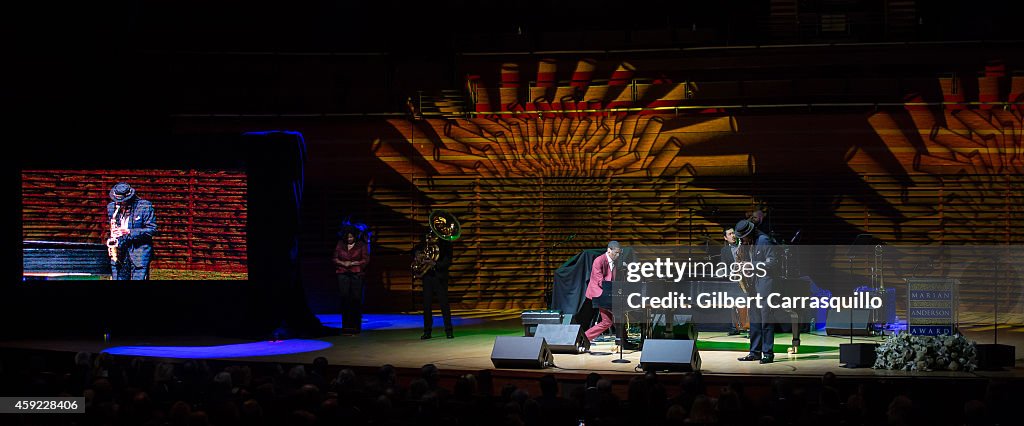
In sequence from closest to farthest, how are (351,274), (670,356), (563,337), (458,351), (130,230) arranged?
(670,356), (563,337), (458,351), (130,230), (351,274)

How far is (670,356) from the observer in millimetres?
10758

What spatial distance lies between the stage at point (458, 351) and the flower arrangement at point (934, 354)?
15 centimetres

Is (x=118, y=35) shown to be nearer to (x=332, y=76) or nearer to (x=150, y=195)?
(x=332, y=76)

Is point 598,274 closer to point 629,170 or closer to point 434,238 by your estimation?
point 434,238

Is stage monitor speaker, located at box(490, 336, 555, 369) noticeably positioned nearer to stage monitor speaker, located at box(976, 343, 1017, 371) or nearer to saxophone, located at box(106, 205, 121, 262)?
stage monitor speaker, located at box(976, 343, 1017, 371)

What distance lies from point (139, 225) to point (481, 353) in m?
4.71

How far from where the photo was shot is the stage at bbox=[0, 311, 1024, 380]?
10.9 metres

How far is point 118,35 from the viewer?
61.2 ft

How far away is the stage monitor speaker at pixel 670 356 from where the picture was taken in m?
10.6

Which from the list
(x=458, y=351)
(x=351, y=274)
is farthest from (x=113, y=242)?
(x=458, y=351)

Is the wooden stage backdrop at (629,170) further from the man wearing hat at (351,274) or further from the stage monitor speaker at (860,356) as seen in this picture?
the stage monitor speaker at (860,356)

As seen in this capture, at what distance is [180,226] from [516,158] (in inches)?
236

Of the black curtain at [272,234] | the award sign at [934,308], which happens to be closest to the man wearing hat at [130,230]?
the black curtain at [272,234]

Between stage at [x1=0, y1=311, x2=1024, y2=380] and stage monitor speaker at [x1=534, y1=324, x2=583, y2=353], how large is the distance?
97 millimetres
